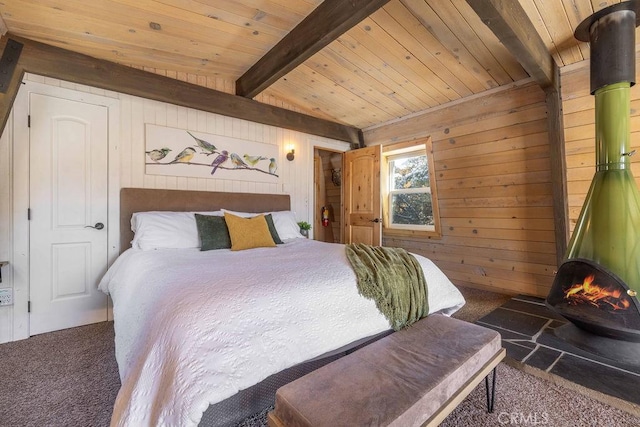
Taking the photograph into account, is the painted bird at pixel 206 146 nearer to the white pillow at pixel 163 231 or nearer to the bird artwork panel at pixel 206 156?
the bird artwork panel at pixel 206 156

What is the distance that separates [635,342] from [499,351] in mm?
1181

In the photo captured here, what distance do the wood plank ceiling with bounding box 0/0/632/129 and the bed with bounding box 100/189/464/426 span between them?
1796 millimetres

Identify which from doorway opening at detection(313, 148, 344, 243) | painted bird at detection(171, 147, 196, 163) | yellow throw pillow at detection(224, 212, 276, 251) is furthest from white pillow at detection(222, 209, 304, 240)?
doorway opening at detection(313, 148, 344, 243)

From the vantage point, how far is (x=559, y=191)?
2637 mm

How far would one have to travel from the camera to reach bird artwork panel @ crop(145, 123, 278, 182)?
2842 mm

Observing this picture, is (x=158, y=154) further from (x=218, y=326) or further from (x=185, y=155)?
(x=218, y=326)

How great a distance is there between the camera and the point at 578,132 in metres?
2.55

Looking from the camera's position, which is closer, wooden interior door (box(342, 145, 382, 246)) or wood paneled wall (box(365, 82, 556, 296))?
wood paneled wall (box(365, 82, 556, 296))

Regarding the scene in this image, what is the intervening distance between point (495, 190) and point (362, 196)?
1.69 m

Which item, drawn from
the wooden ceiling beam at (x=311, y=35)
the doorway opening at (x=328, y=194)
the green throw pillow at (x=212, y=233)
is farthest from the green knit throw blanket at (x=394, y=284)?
the doorway opening at (x=328, y=194)

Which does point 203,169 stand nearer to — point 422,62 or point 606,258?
point 422,62

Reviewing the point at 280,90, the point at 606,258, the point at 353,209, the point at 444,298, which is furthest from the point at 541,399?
the point at 280,90

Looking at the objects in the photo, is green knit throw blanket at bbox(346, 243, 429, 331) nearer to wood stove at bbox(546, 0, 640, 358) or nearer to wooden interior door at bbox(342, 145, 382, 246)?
wood stove at bbox(546, 0, 640, 358)

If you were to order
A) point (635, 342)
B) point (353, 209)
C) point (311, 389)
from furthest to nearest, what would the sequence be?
1. point (353, 209)
2. point (635, 342)
3. point (311, 389)
